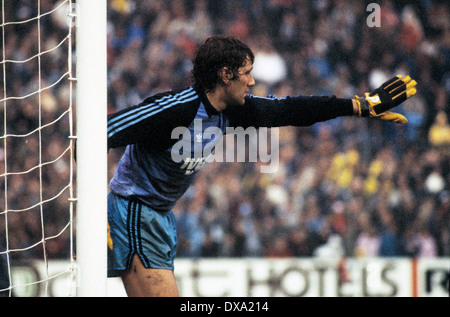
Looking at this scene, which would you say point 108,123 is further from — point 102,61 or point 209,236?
point 209,236

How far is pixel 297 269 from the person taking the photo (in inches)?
269

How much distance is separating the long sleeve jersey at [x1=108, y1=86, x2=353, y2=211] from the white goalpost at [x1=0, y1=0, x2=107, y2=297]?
7.2 inches

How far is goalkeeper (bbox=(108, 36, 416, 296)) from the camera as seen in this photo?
3.04 m

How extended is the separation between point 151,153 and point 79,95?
18.6 inches

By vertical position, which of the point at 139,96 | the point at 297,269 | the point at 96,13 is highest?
the point at 139,96

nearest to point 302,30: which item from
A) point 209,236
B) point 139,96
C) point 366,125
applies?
point 366,125

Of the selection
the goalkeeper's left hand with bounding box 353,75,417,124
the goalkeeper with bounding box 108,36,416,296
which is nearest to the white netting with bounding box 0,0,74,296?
the goalkeeper with bounding box 108,36,416,296

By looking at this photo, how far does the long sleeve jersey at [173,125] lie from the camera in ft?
9.45

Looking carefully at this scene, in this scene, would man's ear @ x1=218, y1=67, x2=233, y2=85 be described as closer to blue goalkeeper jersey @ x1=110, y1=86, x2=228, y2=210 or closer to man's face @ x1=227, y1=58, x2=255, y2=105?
man's face @ x1=227, y1=58, x2=255, y2=105

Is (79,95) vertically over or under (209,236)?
over

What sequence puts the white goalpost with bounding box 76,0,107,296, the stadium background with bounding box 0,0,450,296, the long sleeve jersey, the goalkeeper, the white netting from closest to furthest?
the white goalpost with bounding box 76,0,107,296, the long sleeve jersey, the goalkeeper, the white netting, the stadium background with bounding box 0,0,450,296

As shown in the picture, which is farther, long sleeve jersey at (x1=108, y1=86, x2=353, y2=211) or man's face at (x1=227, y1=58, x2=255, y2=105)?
man's face at (x1=227, y1=58, x2=255, y2=105)

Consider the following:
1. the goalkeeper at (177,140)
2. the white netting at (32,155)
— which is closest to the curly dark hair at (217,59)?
the goalkeeper at (177,140)
